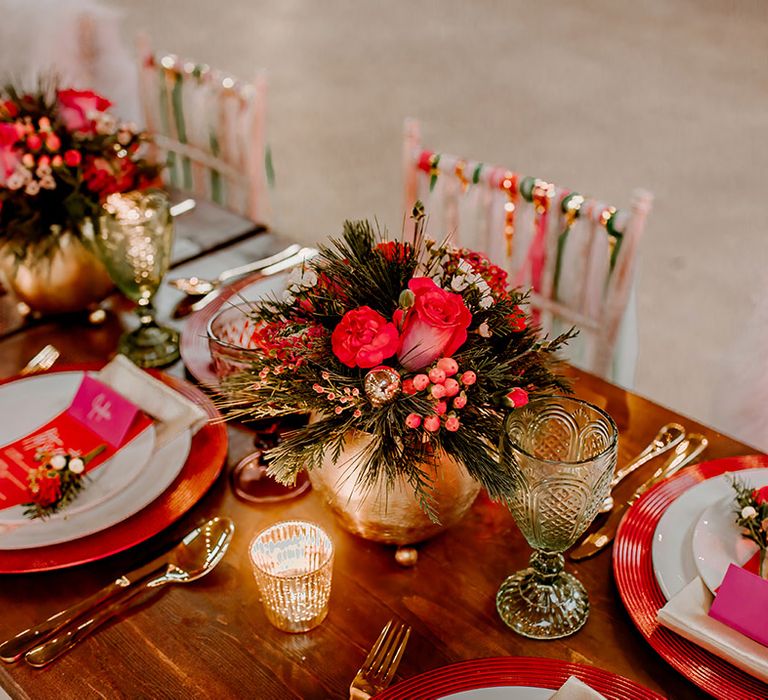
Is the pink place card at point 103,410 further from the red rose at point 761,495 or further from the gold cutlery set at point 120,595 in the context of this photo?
the red rose at point 761,495

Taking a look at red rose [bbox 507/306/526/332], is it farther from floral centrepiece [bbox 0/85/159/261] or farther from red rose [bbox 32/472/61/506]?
floral centrepiece [bbox 0/85/159/261]

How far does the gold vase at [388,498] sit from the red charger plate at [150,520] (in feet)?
0.58

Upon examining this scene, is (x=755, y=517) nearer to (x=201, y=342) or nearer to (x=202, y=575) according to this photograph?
(x=202, y=575)

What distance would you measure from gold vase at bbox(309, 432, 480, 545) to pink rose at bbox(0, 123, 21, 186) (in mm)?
739

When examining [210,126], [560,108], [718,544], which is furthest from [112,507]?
[560,108]

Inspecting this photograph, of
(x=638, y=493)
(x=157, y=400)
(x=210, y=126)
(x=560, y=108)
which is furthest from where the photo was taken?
(x=560, y=108)

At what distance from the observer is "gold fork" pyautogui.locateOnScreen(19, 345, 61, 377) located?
4.25 feet

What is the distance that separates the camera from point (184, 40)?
5.80 metres

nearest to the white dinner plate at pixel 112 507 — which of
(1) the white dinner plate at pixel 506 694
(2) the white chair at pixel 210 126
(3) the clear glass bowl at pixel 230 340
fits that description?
(3) the clear glass bowl at pixel 230 340

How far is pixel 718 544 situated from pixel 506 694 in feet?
0.99

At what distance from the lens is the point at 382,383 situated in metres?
0.80

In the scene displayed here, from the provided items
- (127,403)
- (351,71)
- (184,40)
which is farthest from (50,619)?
(184,40)

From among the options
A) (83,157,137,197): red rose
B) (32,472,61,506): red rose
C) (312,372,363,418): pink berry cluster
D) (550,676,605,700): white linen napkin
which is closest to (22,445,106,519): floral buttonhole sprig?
(32,472,61,506): red rose

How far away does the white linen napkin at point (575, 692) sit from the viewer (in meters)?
0.72
